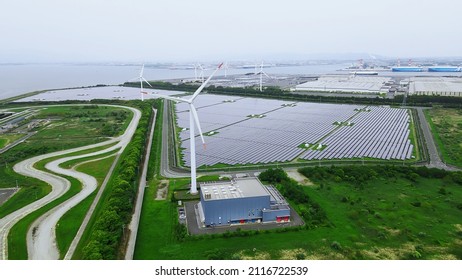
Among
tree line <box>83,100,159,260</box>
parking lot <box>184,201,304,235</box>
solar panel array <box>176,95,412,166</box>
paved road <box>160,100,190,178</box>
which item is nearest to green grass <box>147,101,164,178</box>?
paved road <box>160,100,190,178</box>

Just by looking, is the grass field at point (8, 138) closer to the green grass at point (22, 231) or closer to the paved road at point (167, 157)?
the paved road at point (167, 157)

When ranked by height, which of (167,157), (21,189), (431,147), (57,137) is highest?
(431,147)

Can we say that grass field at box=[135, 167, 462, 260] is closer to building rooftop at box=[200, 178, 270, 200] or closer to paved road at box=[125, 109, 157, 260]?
paved road at box=[125, 109, 157, 260]

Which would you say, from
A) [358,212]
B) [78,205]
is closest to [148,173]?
[78,205]

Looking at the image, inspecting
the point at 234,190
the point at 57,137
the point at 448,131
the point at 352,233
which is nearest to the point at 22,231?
the point at 234,190

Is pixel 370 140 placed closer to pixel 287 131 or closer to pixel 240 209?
pixel 287 131

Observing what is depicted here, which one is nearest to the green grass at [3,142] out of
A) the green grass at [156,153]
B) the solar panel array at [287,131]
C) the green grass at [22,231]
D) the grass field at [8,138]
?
the grass field at [8,138]

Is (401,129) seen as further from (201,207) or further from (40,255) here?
(40,255)

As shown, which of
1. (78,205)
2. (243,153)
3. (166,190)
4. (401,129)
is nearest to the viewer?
(78,205)
